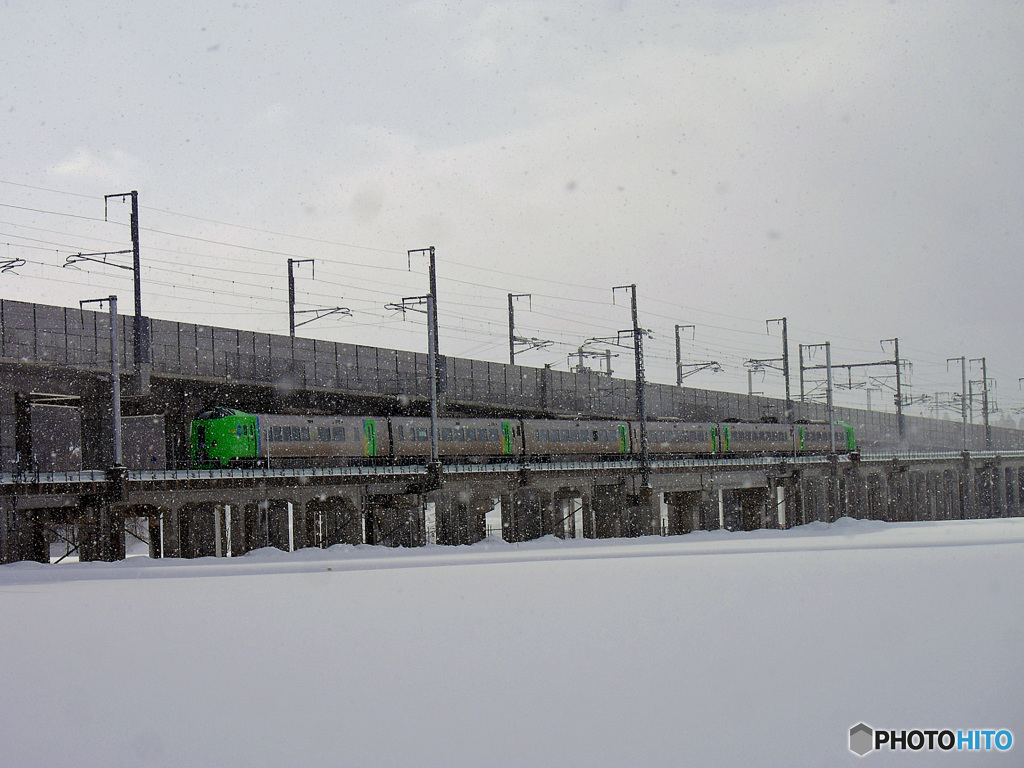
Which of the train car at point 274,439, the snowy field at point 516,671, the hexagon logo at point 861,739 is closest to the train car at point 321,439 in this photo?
the train car at point 274,439

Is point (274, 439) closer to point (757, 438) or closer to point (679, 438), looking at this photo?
point (679, 438)

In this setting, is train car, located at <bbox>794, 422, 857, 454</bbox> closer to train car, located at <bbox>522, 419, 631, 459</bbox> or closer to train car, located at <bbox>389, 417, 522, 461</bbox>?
train car, located at <bbox>522, 419, 631, 459</bbox>

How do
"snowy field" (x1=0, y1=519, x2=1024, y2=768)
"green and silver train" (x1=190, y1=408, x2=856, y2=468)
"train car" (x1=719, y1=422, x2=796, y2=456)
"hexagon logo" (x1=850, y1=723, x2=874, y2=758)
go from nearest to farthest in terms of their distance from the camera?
"hexagon logo" (x1=850, y1=723, x2=874, y2=758), "snowy field" (x1=0, y1=519, x2=1024, y2=768), "green and silver train" (x1=190, y1=408, x2=856, y2=468), "train car" (x1=719, y1=422, x2=796, y2=456)

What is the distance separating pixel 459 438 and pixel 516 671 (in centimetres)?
3846

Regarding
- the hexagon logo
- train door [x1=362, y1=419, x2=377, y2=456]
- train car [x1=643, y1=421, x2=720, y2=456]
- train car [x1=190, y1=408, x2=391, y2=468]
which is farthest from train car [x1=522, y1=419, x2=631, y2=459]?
the hexagon logo

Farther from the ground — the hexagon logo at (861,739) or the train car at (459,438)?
the train car at (459,438)

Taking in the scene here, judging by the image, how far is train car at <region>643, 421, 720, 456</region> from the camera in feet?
202

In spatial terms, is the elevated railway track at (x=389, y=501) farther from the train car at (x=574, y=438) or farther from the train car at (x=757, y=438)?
the train car at (x=757, y=438)

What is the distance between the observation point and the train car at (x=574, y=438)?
5438cm

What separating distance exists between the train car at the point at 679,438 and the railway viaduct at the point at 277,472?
318 centimetres

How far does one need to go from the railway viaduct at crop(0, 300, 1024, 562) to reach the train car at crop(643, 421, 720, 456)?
10.4 ft

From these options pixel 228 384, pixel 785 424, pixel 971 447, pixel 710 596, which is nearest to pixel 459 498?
pixel 228 384

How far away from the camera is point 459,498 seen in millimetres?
44906

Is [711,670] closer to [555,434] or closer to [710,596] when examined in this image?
[710,596]
